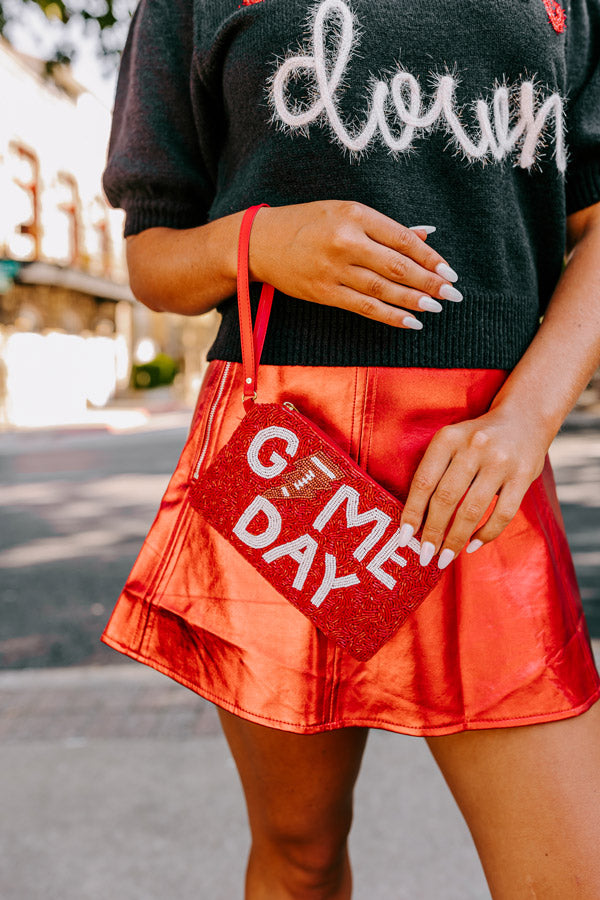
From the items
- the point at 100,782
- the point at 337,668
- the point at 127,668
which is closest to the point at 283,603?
the point at 337,668

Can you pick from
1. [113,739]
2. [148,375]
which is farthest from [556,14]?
[148,375]

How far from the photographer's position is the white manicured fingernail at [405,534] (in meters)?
0.90

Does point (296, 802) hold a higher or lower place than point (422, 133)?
lower

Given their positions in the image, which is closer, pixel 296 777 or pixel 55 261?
pixel 296 777

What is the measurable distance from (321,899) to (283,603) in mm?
549

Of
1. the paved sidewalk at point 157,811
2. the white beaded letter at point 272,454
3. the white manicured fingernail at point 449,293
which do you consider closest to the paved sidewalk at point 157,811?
the paved sidewalk at point 157,811

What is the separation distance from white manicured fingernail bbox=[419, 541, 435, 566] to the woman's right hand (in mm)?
241

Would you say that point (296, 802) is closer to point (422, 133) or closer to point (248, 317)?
point (248, 317)

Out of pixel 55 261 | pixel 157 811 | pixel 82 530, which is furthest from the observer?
pixel 55 261

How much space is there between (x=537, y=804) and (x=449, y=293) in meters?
0.58

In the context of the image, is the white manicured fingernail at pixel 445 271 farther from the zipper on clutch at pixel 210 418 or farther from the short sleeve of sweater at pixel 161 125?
the short sleeve of sweater at pixel 161 125

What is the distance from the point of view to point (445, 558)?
90 cm

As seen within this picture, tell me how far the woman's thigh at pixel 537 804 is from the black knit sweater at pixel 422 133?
17.5 inches

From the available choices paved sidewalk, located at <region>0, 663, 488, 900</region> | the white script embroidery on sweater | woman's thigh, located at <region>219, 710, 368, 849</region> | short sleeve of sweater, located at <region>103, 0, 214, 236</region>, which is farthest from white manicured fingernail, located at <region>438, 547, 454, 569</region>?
paved sidewalk, located at <region>0, 663, 488, 900</region>
